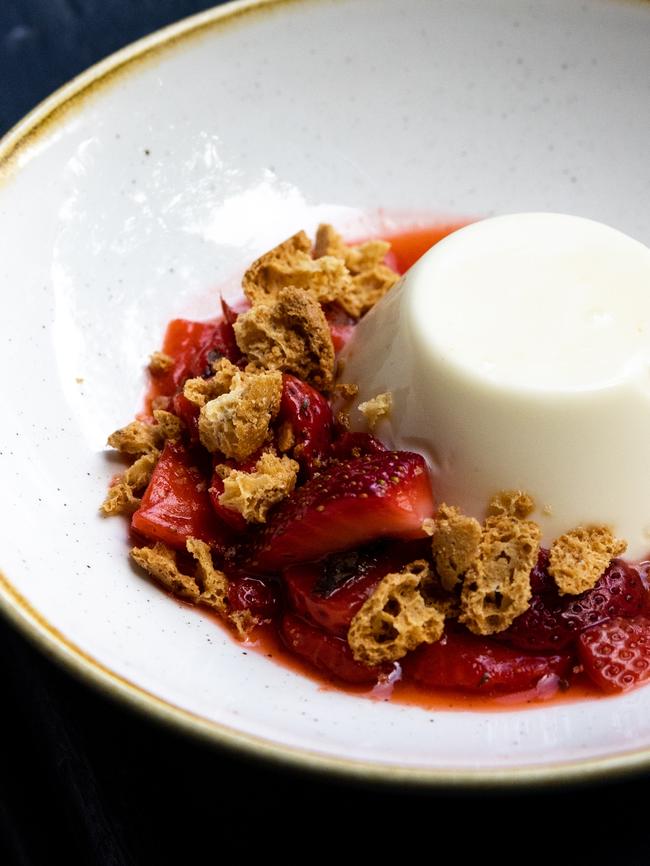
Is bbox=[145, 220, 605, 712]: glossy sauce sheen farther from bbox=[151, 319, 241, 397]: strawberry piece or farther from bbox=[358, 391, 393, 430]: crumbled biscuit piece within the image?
bbox=[151, 319, 241, 397]: strawberry piece

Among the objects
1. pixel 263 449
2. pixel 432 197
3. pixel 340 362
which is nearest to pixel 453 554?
pixel 263 449

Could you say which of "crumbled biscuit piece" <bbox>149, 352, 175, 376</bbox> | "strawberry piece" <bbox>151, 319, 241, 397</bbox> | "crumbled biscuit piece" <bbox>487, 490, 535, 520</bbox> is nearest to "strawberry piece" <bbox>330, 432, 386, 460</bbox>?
"crumbled biscuit piece" <bbox>487, 490, 535, 520</bbox>

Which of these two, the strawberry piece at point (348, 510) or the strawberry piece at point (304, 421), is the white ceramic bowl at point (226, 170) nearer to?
the strawberry piece at point (348, 510)

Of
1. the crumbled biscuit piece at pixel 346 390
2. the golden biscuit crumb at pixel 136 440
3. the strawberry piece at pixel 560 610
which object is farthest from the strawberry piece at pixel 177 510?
the strawberry piece at pixel 560 610

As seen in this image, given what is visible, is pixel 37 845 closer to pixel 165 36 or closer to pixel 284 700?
pixel 284 700

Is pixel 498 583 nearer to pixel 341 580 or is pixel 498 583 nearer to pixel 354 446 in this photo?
pixel 341 580

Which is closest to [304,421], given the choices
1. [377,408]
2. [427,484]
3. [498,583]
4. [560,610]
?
[377,408]
